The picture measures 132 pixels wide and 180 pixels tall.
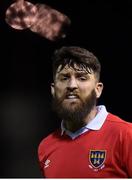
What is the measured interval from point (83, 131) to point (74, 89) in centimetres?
16

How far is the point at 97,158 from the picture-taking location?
55.8 inches

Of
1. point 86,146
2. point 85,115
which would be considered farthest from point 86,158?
point 85,115

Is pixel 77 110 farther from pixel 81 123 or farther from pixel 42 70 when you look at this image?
pixel 42 70

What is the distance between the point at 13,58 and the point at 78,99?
0.57 m

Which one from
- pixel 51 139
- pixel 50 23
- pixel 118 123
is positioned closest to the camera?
pixel 118 123

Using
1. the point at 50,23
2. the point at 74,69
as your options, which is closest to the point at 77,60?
the point at 74,69

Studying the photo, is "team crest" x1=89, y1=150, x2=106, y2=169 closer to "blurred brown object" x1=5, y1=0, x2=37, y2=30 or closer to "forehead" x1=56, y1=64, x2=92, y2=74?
"forehead" x1=56, y1=64, x2=92, y2=74

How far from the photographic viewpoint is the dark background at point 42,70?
1917 millimetres

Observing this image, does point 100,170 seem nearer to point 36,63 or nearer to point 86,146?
point 86,146

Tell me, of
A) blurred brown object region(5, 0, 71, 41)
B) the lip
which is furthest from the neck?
blurred brown object region(5, 0, 71, 41)

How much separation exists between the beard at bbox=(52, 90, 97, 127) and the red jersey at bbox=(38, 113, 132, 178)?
0.20 feet

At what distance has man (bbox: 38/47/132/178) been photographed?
1389mm

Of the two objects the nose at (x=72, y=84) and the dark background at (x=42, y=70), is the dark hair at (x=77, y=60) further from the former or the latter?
the dark background at (x=42, y=70)

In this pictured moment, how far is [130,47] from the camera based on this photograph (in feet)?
6.32
